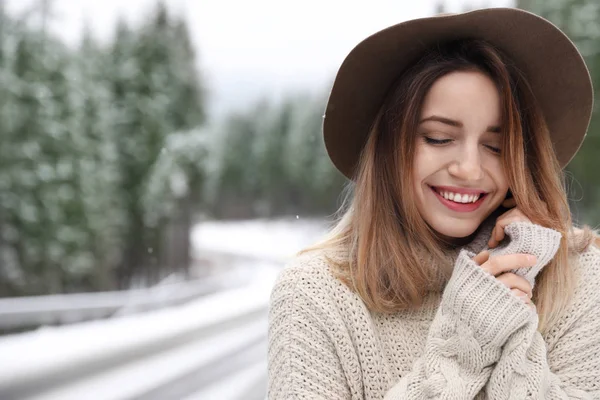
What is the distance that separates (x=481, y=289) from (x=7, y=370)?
120 cm

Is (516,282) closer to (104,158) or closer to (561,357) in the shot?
(561,357)

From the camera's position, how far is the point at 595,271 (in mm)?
1257

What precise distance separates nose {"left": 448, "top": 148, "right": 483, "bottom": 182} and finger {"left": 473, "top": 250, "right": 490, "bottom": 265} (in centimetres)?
14

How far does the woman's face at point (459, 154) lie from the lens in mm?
1193

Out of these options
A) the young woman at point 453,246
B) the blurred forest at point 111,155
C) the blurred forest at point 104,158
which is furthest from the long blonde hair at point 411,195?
the blurred forest at point 104,158

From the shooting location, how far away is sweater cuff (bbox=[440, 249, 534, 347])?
3.51ft

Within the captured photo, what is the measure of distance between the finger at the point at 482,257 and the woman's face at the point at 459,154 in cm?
7

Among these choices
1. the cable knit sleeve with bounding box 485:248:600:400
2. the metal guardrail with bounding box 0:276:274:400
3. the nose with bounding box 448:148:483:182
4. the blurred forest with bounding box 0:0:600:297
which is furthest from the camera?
the blurred forest with bounding box 0:0:600:297

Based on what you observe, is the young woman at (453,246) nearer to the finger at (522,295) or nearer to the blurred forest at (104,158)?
the finger at (522,295)

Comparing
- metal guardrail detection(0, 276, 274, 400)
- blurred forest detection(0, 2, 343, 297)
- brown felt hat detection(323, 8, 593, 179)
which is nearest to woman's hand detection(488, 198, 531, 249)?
brown felt hat detection(323, 8, 593, 179)

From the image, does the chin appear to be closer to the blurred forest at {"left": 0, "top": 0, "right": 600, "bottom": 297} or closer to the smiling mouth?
the smiling mouth

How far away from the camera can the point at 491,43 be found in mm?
1271

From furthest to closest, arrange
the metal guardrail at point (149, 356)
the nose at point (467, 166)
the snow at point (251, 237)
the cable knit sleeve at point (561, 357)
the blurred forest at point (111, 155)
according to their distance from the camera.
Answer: the snow at point (251, 237) < the blurred forest at point (111, 155) < the metal guardrail at point (149, 356) < the nose at point (467, 166) < the cable knit sleeve at point (561, 357)

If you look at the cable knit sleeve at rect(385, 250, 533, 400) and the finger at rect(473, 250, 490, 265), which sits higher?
the finger at rect(473, 250, 490, 265)
